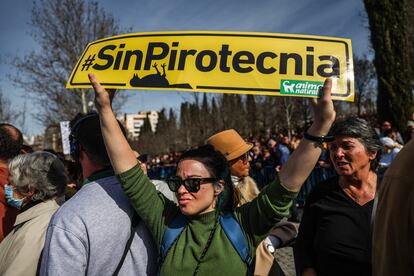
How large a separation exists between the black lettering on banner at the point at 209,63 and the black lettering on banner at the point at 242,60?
12 cm

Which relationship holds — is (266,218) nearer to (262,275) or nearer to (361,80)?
(262,275)

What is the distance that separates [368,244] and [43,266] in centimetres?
187

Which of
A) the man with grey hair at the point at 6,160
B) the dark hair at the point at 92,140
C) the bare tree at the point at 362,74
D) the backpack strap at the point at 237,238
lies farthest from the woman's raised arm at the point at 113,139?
the bare tree at the point at 362,74

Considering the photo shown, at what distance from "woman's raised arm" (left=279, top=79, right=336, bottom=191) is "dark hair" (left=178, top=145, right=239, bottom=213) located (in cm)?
41

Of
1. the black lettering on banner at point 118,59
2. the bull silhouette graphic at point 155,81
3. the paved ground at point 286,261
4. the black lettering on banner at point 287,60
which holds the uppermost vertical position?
the black lettering on banner at point 118,59

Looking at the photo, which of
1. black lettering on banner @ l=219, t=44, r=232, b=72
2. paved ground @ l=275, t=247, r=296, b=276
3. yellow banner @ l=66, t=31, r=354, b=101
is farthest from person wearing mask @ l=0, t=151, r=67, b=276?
paved ground @ l=275, t=247, r=296, b=276

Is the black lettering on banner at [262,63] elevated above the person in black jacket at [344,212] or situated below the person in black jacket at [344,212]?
above

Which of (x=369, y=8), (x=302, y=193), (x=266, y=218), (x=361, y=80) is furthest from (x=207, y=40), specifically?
(x=361, y=80)

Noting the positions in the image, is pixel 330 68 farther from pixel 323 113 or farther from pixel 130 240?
pixel 130 240

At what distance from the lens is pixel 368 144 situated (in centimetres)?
241

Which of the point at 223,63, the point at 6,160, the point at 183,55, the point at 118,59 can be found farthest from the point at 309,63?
the point at 6,160

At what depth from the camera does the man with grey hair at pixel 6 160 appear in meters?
2.43

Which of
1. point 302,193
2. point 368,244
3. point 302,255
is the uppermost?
point 368,244

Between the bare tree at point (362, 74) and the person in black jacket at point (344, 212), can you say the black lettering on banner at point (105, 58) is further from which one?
the bare tree at point (362, 74)
